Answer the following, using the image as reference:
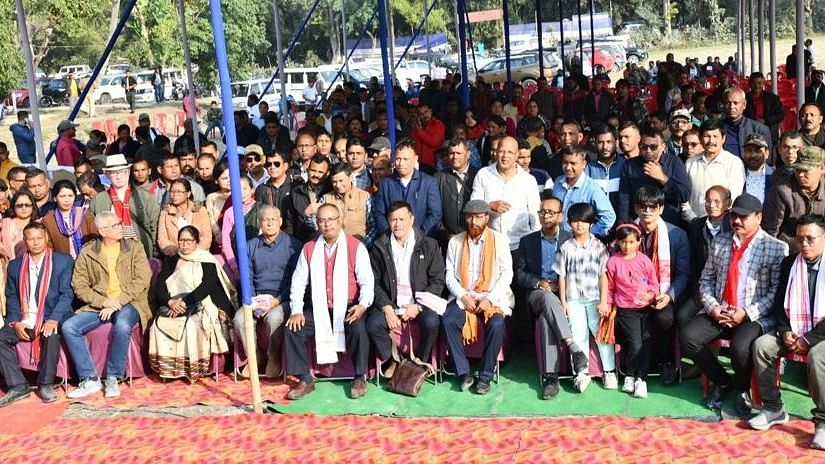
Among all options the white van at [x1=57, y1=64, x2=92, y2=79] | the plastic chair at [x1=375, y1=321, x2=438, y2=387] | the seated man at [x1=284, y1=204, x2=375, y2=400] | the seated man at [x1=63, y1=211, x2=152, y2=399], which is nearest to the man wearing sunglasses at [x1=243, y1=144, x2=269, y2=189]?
the seated man at [x1=63, y1=211, x2=152, y2=399]

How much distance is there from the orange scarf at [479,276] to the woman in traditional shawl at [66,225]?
304 centimetres

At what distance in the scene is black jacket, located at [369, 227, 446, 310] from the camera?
6258 mm

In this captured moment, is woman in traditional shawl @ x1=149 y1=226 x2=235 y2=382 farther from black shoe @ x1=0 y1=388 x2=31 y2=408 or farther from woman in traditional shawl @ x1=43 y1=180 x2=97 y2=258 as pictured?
woman in traditional shawl @ x1=43 y1=180 x2=97 y2=258

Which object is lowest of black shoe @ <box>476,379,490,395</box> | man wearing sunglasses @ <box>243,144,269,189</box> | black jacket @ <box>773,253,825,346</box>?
black shoe @ <box>476,379,490,395</box>

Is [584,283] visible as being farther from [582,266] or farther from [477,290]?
[477,290]

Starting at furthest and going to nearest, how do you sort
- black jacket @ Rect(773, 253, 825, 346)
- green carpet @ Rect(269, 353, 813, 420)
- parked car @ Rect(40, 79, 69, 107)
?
parked car @ Rect(40, 79, 69, 107)
green carpet @ Rect(269, 353, 813, 420)
black jacket @ Rect(773, 253, 825, 346)

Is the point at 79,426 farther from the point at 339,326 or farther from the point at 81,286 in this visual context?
the point at 339,326

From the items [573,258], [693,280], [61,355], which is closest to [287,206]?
[61,355]

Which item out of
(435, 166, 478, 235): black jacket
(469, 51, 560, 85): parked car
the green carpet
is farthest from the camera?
(469, 51, 560, 85): parked car

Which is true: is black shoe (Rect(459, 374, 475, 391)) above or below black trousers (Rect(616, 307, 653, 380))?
below

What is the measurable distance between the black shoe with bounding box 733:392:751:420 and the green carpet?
3.0 inches

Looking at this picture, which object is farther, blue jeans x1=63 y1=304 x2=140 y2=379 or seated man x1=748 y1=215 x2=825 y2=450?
blue jeans x1=63 y1=304 x2=140 y2=379

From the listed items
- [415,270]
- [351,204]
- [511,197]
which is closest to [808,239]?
[511,197]

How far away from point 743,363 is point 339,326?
2587 mm
